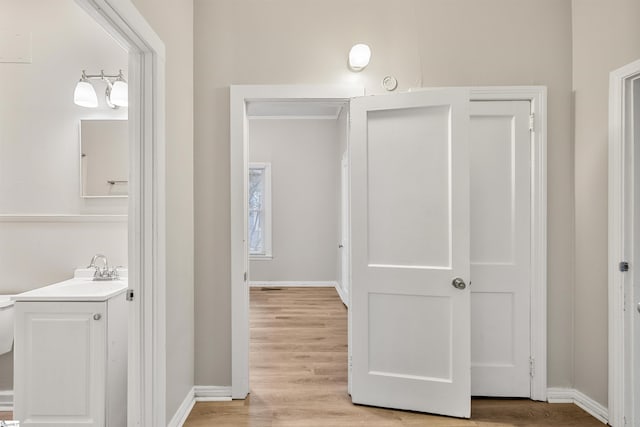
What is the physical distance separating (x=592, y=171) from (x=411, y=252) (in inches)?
50.4

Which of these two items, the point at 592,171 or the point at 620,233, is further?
the point at 592,171

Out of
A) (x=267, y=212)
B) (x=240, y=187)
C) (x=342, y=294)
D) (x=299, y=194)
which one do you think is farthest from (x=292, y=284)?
(x=240, y=187)

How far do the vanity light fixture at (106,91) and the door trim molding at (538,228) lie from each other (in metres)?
2.55

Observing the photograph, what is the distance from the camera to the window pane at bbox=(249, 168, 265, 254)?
6.29 m

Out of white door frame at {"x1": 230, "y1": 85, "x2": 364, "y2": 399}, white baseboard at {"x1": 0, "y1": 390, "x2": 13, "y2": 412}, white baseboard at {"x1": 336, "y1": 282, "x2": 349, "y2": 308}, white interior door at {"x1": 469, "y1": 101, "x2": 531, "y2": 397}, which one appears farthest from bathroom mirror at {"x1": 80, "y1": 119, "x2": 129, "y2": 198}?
white baseboard at {"x1": 336, "y1": 282, "x2": 349, "y2": 308}

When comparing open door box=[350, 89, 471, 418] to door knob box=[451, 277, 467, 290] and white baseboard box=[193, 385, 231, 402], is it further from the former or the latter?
white baseboard box=[193, 385, 231, 402]

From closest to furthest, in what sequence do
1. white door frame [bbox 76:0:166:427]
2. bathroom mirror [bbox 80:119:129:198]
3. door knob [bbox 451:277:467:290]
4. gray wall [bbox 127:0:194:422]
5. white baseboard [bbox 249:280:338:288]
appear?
white door frame [bbox 76:0:166:427]
gray wall [bbox 127:0:194:422]
door knob [bbox 451:277:467:290]
bathroom mirror [bbox 80:119:129:198]
white baseboard [bbox 249:280:338:288]

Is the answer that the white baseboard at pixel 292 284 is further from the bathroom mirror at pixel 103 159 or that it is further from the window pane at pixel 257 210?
the bathroom mirror at pixel 103 159

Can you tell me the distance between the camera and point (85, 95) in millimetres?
2379

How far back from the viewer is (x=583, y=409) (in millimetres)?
2314

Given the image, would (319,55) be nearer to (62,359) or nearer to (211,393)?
(62,359)

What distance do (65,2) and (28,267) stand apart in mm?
1792

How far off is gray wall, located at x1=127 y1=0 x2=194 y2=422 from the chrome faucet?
498mm

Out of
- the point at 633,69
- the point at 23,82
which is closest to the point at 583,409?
the point at 633,69
